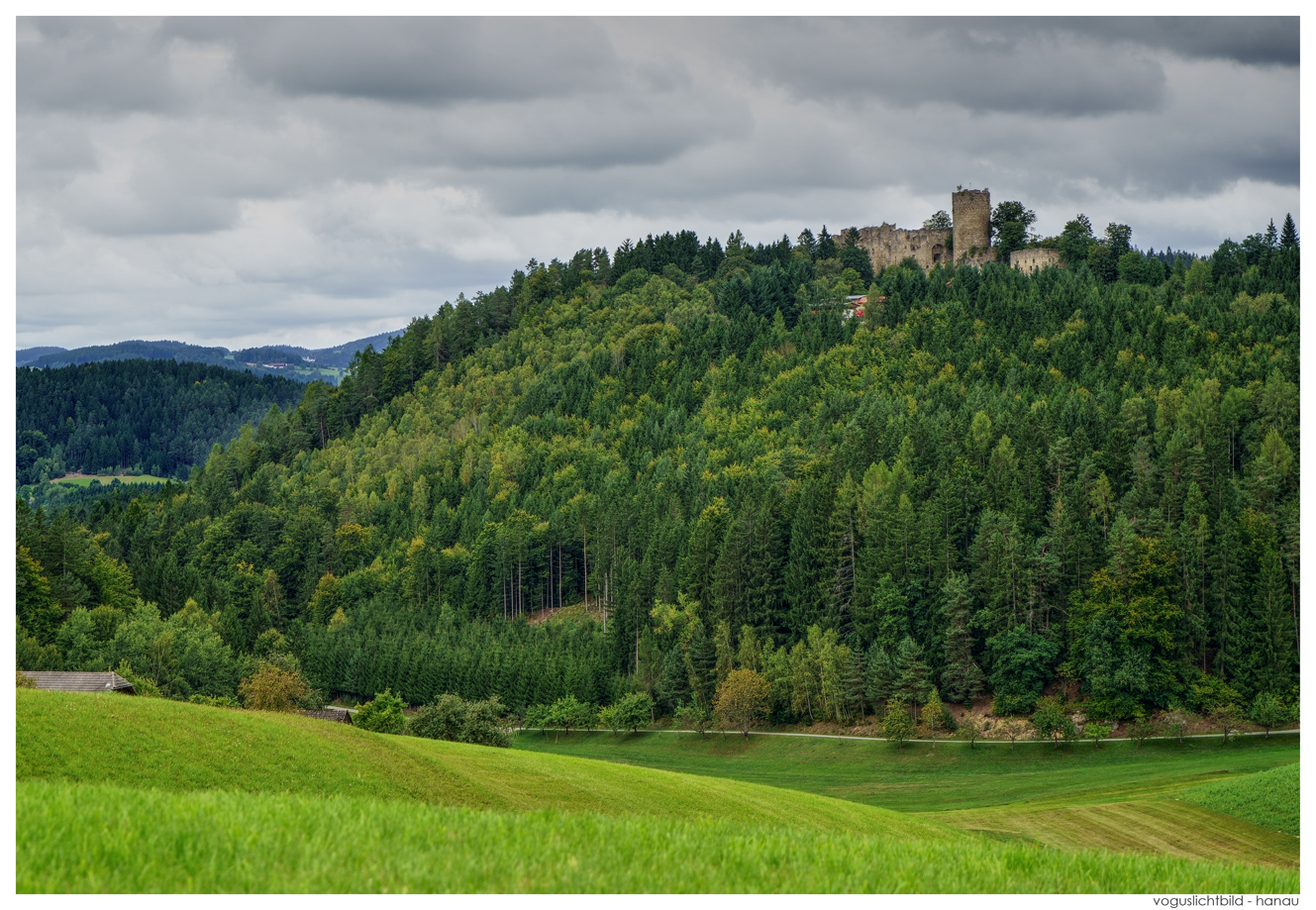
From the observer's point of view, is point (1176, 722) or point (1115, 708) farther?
point (1115, 708)

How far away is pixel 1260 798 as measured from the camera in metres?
56.2

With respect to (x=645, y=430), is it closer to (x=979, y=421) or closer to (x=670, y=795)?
(x=979, y=421)

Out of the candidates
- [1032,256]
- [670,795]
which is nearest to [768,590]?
[670,795]

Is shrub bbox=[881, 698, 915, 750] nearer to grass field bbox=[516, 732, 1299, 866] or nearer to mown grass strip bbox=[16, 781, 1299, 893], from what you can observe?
grass field bbox=[516, 732, 1299, 866]

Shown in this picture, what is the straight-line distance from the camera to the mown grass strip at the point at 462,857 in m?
15.0

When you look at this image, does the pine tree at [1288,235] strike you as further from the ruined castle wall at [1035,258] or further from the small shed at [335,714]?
the small shed at [335,714]

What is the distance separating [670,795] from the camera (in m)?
41.3

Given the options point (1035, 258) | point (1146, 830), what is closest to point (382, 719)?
point (1146, 830)

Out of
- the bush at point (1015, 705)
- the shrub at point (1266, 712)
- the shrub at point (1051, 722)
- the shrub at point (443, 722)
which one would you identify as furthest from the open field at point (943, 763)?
the shrub at point (443, 722)

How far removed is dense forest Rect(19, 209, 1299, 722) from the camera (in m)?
96.6

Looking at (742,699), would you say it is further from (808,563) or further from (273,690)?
(273,690)

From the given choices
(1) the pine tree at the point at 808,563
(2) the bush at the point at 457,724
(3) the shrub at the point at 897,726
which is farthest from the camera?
(1) the pine tree at the point at 808,563

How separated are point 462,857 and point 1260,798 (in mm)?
50627

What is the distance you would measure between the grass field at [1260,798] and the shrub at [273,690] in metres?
54.2
